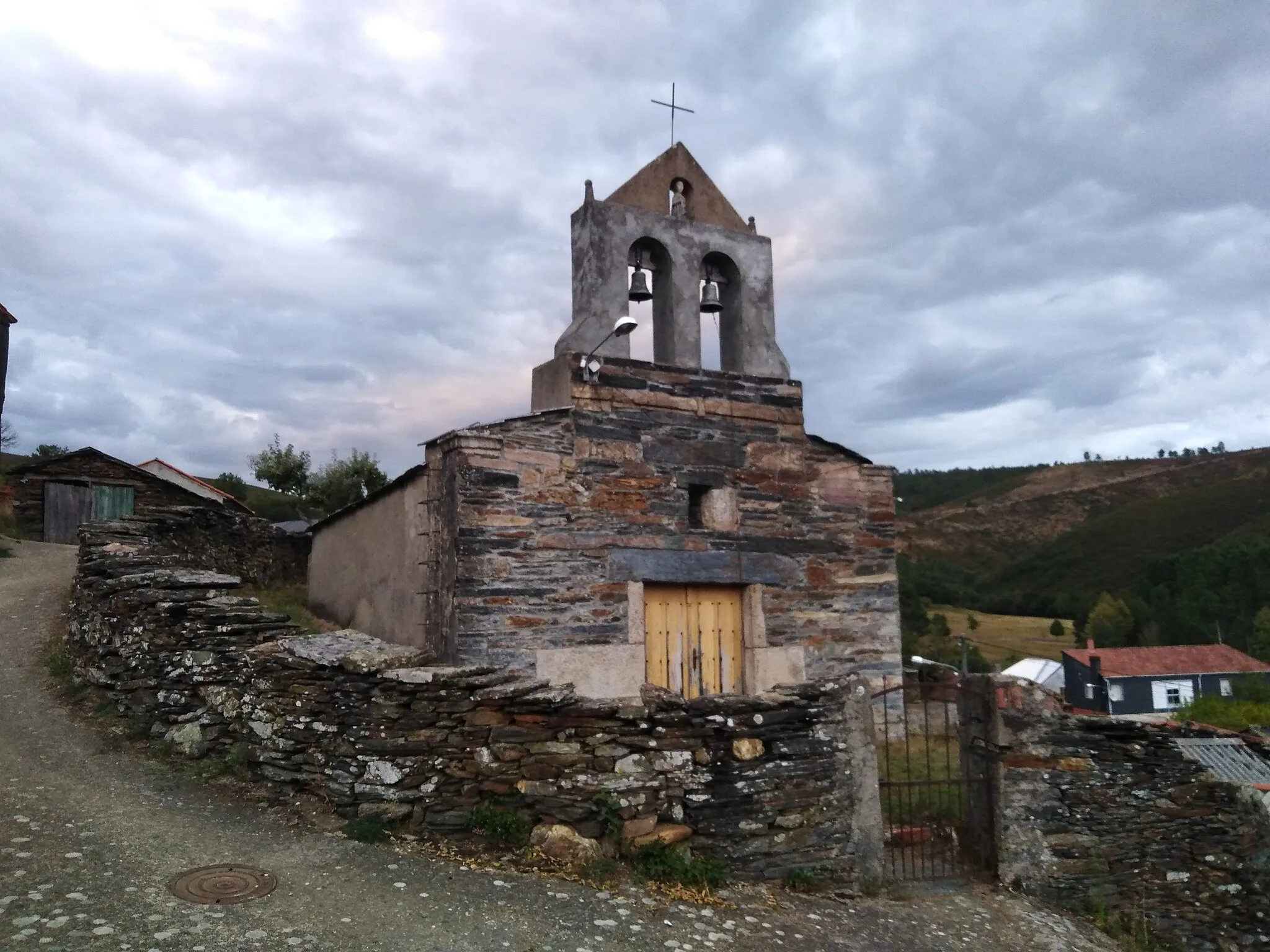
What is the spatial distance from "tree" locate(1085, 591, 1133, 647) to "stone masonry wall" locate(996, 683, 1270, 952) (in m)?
54.3

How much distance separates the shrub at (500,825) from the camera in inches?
231

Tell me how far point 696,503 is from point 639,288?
101 inches

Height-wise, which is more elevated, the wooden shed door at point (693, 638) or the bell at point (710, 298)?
the bell at point (710, 298)

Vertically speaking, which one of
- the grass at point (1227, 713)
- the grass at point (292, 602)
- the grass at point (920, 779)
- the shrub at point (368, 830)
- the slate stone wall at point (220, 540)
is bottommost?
the grass at point (1227, 713)

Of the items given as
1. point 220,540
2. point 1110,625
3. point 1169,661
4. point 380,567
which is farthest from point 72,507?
point 1110,625

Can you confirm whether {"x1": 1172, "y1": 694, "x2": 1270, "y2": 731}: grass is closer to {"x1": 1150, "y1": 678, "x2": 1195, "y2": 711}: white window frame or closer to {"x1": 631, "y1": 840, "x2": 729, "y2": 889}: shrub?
{"x1": 1150, "y1": 678, "x2": 1195, "y2": 711}: white window frame

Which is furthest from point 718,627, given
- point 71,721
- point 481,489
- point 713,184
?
point 71,721

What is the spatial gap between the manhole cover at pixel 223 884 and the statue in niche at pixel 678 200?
8295 mm

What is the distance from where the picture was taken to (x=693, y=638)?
9914 millimetres

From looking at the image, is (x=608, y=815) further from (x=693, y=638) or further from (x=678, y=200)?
(x=678, y=200)

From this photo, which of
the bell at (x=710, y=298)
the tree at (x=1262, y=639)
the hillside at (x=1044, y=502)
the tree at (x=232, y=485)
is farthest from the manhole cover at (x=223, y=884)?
the hillside at (x=1044, y=502)

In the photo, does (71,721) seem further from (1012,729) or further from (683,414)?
(1012,729)

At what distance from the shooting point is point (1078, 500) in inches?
3605

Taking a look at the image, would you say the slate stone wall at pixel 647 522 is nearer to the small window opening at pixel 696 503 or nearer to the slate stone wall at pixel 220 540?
the small window opening at pixel 696 503
